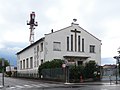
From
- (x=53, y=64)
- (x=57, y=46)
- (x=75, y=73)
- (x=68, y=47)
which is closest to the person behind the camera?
(x=75, y=73)

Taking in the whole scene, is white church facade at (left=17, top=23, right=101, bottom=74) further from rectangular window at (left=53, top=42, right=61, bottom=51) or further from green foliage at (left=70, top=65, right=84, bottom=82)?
green foliage at (left=70, top=65, right=84, bottom=82)

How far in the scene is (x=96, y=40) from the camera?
60.7 metres

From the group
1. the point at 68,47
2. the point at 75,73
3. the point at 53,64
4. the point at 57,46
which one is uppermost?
the point at 57,46

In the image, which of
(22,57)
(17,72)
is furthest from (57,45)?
(17,72)

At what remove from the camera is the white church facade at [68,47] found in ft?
179

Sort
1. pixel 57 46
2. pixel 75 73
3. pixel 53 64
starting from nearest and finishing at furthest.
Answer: pixel 75 73 → pixel 53 64 → pixel 57 46

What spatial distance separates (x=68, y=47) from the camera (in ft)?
186

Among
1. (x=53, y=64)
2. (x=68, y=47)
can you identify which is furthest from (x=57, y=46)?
(x=53, y=64)

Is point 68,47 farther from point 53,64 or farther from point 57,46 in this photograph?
point 53,64

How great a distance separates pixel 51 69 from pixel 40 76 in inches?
238

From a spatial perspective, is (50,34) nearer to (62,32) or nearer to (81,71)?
(62,32)

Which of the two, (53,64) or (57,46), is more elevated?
(57,46)

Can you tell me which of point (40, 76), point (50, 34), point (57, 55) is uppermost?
point (50, 34)

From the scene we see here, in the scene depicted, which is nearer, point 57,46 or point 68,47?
point 57,46
